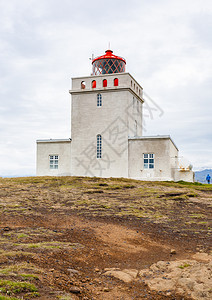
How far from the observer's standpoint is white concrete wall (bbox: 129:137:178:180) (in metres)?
26.9

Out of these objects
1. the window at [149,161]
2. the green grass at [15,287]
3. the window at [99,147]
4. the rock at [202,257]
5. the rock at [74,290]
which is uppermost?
the window at [99,147]

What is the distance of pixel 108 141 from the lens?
2866 centimetres

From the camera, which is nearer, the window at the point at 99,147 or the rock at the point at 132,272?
the rock at the point at 132,272

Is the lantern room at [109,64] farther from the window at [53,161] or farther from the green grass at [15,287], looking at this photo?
the green grass at [15,287]

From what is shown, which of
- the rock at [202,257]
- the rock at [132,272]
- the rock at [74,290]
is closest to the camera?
the rock at [74,290]

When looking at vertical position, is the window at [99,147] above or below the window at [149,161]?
above

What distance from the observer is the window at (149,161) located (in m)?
27.4

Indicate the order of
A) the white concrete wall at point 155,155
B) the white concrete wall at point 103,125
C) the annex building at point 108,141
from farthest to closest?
the white concrete wall at point 103,125 → the annex building at point 108,141 → the white concrete wall at point 155,155

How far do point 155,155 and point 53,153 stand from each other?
32.9 ft

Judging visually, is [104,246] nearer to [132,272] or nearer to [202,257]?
[132,272]

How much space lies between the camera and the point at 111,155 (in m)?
28.5

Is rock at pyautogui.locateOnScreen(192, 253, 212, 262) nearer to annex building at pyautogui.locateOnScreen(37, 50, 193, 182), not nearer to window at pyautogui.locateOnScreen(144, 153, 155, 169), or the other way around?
annex building at pyautogui.locateOnScreen(37, 50, 193, 182)

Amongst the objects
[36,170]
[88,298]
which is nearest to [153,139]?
[36,170]

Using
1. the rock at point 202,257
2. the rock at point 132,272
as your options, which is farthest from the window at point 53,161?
the rock at point 132,272
